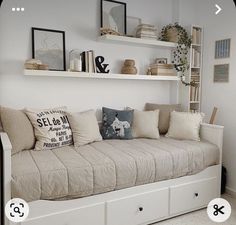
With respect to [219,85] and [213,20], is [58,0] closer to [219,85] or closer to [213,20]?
[213,20]

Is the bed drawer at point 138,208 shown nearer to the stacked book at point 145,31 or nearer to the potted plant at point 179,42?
the potted plant at point 179,42

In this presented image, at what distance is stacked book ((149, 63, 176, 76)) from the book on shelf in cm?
38

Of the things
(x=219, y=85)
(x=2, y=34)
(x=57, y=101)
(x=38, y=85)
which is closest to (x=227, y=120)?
(x=219, y=85)

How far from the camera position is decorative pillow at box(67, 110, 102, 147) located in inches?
95.4

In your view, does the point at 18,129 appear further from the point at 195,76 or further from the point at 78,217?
the point at 195,76

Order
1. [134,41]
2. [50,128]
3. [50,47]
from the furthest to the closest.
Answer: [134,41]
[50,47]
[50,128]

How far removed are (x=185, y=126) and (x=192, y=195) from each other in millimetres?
677

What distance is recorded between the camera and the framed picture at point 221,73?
293 centimetres

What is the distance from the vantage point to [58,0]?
2.64 metres

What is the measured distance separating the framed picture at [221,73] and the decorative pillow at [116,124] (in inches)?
42.1

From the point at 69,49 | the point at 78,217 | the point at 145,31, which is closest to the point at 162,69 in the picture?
the point at 145,31

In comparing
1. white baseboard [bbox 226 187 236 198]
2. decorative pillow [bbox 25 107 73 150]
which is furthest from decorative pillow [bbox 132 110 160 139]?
white baseboard [bbox 226 187 236 198]

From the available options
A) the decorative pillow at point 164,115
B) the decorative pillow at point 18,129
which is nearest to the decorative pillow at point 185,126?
the decorative pillow at point 164,115

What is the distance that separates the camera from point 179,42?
3115 millimetres
